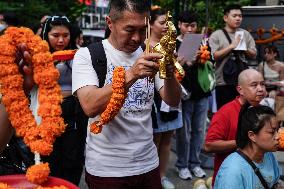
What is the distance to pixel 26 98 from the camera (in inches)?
86.2

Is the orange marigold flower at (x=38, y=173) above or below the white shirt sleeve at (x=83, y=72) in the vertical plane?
below

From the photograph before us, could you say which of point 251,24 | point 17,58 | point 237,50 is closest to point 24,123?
point 17,58

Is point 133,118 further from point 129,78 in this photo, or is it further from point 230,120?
point 230,120

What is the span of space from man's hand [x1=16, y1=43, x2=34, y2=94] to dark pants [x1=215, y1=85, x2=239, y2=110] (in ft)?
13.4

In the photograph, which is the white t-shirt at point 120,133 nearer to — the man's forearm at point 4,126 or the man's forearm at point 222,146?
the man's forearm at point 4,126

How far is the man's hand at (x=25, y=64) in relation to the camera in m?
2.12

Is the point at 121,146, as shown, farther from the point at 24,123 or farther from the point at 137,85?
the point at 24,123

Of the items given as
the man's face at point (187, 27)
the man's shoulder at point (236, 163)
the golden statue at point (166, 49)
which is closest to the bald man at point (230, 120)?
the man's shoulder at point (236, 163)

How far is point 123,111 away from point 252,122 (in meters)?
1.01

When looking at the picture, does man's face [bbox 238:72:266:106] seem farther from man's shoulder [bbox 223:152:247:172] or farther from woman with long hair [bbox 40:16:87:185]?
woman with long hair [bbox 40:16:87:185]

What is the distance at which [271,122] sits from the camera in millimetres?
3277

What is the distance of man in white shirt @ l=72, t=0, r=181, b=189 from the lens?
102 inches

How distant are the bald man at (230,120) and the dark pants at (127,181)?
2.70 feet

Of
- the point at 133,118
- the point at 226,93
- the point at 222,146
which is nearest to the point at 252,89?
the point at 222,146
